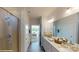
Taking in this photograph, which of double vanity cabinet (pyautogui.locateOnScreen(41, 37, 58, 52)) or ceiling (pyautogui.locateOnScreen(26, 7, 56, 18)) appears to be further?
double vanity cabinet (pyautogui.locateOnScreen(41, 37, 58, 52))

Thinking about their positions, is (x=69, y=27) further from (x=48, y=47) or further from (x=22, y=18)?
(x=22, y=18)

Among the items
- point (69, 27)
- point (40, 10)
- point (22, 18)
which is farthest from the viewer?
point (22, 18)

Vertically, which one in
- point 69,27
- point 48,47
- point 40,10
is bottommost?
point 48,47

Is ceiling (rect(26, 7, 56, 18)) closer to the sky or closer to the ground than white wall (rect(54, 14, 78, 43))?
closer to the sky

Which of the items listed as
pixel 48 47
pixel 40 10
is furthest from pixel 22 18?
pixel 40 10

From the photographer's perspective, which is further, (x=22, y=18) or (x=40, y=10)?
(x=22, y=18)

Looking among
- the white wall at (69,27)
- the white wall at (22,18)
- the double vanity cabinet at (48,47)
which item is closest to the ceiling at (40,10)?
the white wall at (22,18)

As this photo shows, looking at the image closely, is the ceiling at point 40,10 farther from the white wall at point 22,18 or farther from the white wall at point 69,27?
the white wall at point 69,27

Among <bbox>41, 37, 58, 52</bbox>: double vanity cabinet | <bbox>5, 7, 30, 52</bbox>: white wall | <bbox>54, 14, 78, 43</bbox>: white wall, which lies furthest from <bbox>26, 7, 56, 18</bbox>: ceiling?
<bbox>41, 37, 58, 52</bbox>: double vanity cabinet

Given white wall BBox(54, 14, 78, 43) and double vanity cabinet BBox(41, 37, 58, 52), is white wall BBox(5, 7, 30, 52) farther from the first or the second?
white wall BBox(54, 14, 78, 43)
